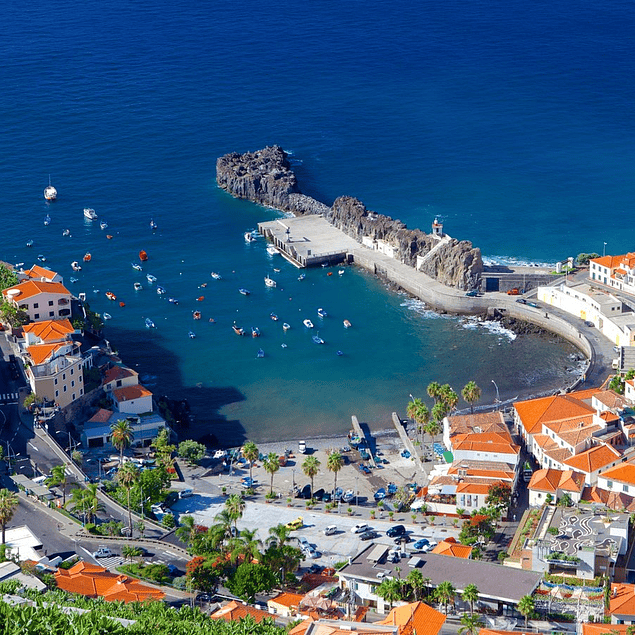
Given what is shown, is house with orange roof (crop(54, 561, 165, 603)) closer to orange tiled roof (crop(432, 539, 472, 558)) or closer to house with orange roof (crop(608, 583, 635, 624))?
orange tiled roof (crop(432, 539, 472, 558))

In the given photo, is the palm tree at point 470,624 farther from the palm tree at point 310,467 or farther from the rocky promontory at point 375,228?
the rocky promontory at point 375,228

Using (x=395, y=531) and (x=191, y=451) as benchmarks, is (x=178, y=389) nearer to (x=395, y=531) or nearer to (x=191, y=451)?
(x=191, y=451)

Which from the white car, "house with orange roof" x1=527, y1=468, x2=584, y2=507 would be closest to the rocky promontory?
"house with orange roof" x1=527, y1=468, x2=584, y2=507

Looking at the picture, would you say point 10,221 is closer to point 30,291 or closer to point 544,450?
point 30,291

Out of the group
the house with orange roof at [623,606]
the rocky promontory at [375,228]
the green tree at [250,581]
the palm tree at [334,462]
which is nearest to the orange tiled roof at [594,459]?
the palm tree at [334,462]

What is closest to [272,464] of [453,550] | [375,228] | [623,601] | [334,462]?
[334,462]

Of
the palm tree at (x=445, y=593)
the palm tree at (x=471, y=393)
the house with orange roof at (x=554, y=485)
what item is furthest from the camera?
the palm tree at (x=471, y=393)

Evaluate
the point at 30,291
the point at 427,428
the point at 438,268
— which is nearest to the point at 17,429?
the point at 30,291
